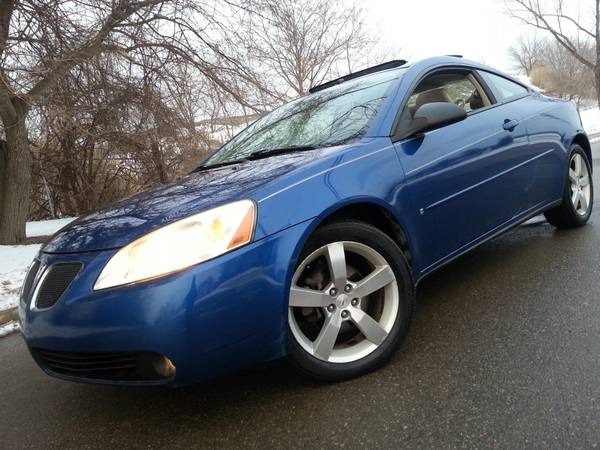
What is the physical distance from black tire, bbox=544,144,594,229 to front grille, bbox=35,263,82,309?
3658mm

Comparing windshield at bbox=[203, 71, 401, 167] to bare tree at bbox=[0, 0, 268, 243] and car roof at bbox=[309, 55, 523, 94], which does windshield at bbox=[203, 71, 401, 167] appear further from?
bare tree at bbox=[0, 0, 268, 243]

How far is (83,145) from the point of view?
38.6 feet

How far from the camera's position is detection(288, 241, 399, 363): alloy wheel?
2.15 meters

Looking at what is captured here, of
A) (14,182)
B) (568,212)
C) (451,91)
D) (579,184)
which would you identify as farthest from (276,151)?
(14,182)

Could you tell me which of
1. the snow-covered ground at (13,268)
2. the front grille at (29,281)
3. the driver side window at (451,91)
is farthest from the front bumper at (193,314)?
the snow-covered ground at (13,268)

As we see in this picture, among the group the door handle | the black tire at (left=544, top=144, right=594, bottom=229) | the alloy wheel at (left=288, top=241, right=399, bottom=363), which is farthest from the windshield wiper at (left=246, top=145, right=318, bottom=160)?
the black tire at (left=544, top=144, right=594, bottom=229)

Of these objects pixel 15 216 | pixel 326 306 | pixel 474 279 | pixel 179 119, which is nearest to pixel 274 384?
pixel 326 306

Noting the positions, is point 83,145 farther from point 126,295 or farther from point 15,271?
point 126,295

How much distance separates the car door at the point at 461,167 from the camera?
8.70 ft

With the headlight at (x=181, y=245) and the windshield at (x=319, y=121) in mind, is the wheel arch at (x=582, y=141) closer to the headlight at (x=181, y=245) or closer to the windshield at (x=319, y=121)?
the windshield at (x=319, y=121)

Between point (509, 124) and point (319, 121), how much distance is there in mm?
1327

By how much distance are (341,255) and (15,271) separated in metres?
4.99

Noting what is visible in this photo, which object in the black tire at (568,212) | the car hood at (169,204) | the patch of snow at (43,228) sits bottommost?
the black tire at (568,212)

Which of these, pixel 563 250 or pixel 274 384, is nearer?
pixel 274 384
